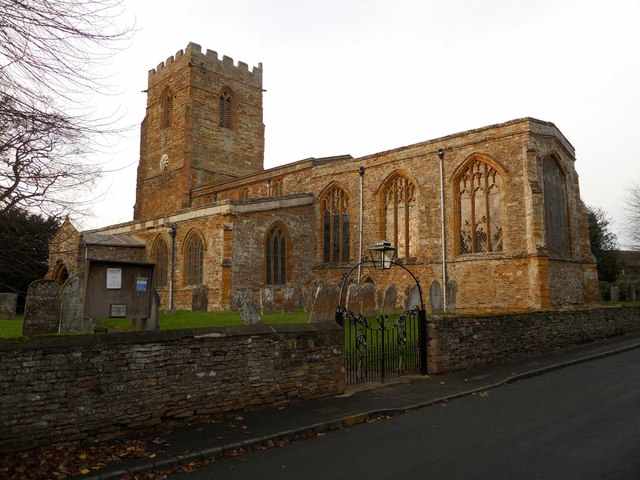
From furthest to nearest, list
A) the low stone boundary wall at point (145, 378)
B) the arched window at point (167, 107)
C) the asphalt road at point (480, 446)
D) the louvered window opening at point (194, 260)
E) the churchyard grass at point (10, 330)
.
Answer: the arched window at point (167, 107) < the louvered window opening at point (194, 260) < the churchyard grass at point (10, 330) < the low stone boundary wall at point (145, 378) < the asphalt road at point (480, 446)

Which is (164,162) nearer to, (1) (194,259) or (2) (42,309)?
(1) (194,259)

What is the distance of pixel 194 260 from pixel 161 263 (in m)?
3.53

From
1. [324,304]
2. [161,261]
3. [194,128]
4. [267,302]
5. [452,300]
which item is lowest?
[324,304]

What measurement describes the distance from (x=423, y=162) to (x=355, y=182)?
3902 millimetres

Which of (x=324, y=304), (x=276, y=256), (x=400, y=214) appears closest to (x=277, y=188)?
(x=276, y=256)

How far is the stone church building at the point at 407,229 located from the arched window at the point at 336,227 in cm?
6

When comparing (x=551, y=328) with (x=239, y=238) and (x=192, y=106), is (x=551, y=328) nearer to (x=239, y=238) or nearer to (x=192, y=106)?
(x=239, y=238)

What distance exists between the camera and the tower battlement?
35.4 m

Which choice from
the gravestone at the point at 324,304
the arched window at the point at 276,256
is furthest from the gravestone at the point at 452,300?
the arched window at the point at 276,256

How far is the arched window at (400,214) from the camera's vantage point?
76.2 ft

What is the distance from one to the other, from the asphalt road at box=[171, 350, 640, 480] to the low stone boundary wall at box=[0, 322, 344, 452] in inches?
55.7

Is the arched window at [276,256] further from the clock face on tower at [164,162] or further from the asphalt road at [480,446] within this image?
the clock face on tower at [164,162]

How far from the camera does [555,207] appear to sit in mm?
21203

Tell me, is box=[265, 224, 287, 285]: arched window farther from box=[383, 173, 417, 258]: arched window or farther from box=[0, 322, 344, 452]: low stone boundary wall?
box=[0, 322, 344, 452]: low stone boundary wall
